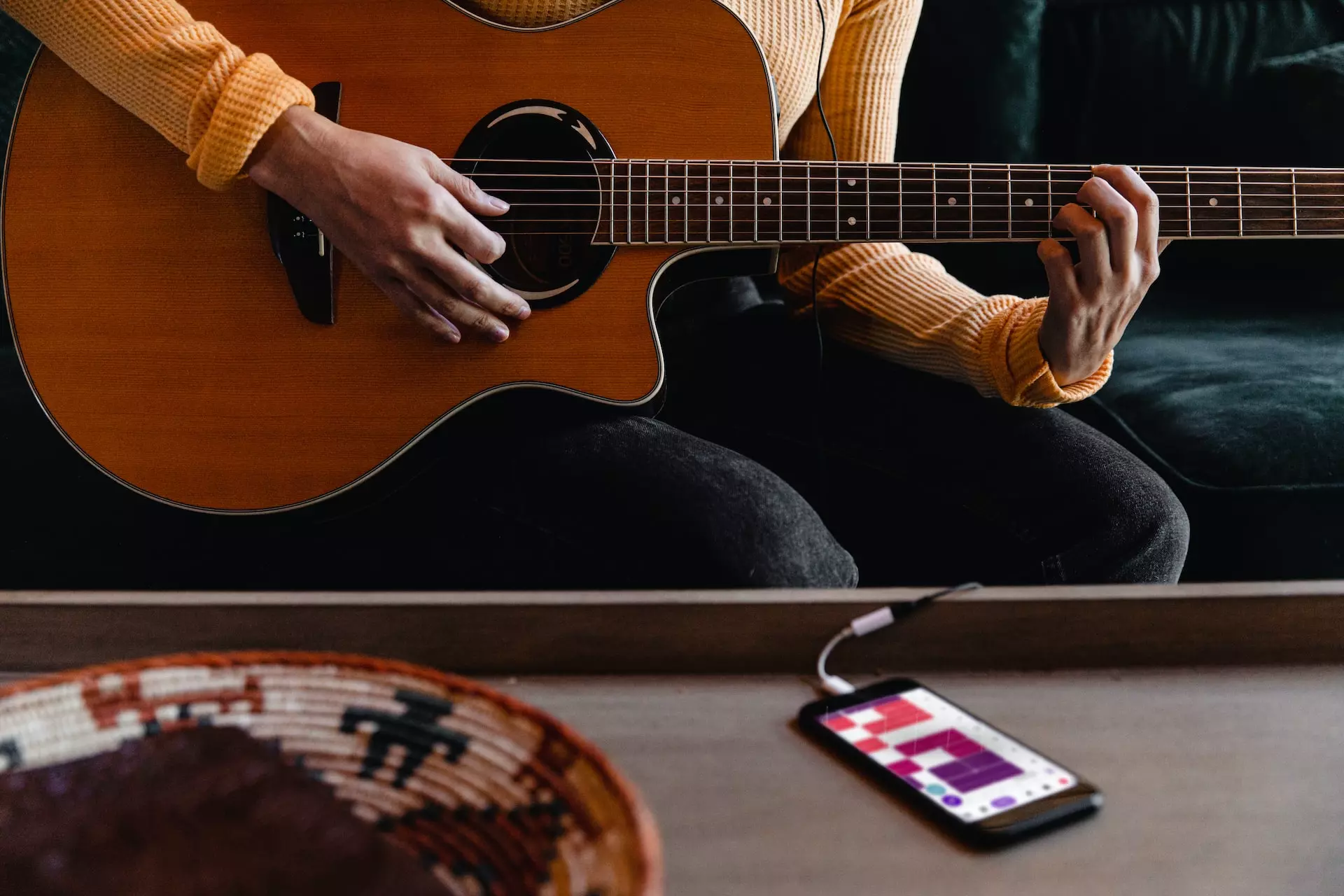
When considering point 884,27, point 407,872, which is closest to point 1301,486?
point 884,27

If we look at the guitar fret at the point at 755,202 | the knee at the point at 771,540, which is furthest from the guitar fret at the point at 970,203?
the knee at the point at 771,540

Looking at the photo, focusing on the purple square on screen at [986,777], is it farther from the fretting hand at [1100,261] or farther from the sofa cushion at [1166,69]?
the sofa cushion at [1166,69]

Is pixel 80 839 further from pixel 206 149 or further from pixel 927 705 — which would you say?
pixel 206 149

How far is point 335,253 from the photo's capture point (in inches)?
33.8

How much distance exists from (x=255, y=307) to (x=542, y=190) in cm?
27

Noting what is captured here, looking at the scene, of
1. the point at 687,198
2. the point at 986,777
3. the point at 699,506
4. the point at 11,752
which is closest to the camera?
the point at 11,752

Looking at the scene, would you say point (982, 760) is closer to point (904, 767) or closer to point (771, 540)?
point (904, 767)

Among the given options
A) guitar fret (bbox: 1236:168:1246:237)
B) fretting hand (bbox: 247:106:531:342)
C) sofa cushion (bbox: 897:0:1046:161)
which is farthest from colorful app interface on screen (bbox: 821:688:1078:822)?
sofa cushion (bbox: 897:0:1046:161)

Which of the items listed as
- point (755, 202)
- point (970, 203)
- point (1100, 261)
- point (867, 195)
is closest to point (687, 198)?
point (755, 202)

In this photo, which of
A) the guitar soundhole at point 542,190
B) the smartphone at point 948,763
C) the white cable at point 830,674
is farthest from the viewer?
the guitar soundhole at point 542,190

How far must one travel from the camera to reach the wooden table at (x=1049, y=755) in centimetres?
41

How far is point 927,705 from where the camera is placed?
526 millimetres

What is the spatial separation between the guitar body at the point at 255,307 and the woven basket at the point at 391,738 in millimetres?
507

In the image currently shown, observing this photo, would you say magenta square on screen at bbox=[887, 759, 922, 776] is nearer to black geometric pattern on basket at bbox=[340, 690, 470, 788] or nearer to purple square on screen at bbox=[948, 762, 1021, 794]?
purple square on screen at bbox=[948, 762, 1021, 794]
